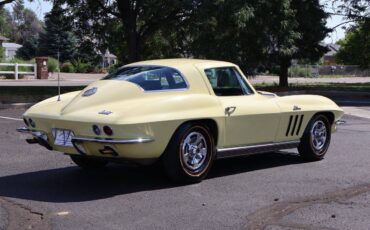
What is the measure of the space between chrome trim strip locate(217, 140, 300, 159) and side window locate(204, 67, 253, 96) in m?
0.71

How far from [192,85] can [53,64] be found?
40.5 m

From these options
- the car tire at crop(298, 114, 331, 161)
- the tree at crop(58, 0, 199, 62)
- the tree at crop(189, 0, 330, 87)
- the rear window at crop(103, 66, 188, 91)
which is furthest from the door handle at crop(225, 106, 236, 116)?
the tree at crop(58, 0, 199, 62)

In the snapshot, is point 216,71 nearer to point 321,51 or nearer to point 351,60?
point 321,51

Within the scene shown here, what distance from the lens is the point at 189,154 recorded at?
22.5 ft

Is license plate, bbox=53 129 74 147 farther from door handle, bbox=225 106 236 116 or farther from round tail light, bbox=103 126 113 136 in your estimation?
door handle, bbox=225 106 236 116

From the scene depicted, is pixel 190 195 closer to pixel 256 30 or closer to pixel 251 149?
pixel 251 149

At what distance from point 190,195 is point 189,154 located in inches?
23.8

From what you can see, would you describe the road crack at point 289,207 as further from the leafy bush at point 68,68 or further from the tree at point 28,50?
the tree at point 28,50

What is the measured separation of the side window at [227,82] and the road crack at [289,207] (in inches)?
72.9

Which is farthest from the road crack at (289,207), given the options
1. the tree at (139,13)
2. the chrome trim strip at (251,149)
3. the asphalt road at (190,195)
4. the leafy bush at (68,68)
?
the leafy bush at (68,68)

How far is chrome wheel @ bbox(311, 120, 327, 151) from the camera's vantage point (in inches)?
338

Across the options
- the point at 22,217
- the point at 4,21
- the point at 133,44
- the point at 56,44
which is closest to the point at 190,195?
the point at 22,217

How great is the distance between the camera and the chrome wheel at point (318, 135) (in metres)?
8.59

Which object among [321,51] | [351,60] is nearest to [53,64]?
[321,51]
